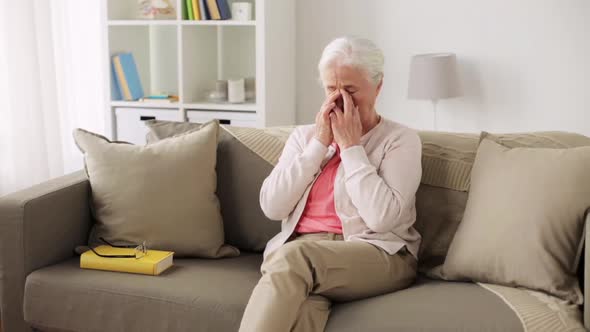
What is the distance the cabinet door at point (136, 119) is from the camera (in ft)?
13.9

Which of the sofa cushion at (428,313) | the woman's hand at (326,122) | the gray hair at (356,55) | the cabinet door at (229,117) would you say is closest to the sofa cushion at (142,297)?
the sofa cushion at (428,313)

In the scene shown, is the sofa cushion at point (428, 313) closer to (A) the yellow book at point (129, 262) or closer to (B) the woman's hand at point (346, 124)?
(B) the woman's hand at point (346, 124)

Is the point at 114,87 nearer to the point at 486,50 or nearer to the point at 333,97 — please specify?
the point at 486,50

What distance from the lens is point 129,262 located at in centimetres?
238

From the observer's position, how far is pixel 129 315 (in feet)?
7.51

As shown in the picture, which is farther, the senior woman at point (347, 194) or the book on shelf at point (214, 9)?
the book on shelf at point (214, 9)

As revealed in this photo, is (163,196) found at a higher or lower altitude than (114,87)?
lower

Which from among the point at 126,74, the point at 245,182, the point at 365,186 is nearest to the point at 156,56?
the point at 126,74

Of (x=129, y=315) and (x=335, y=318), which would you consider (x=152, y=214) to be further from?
(x=335, y=318)

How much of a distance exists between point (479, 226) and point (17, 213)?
53.0 inches

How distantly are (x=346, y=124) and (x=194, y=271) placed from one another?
2.05 ft

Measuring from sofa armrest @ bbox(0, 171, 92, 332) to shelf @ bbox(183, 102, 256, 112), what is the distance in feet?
5.22

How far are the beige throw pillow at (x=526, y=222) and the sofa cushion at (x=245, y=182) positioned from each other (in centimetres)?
65

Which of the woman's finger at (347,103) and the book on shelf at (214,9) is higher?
the book on shelf at (214,9)
